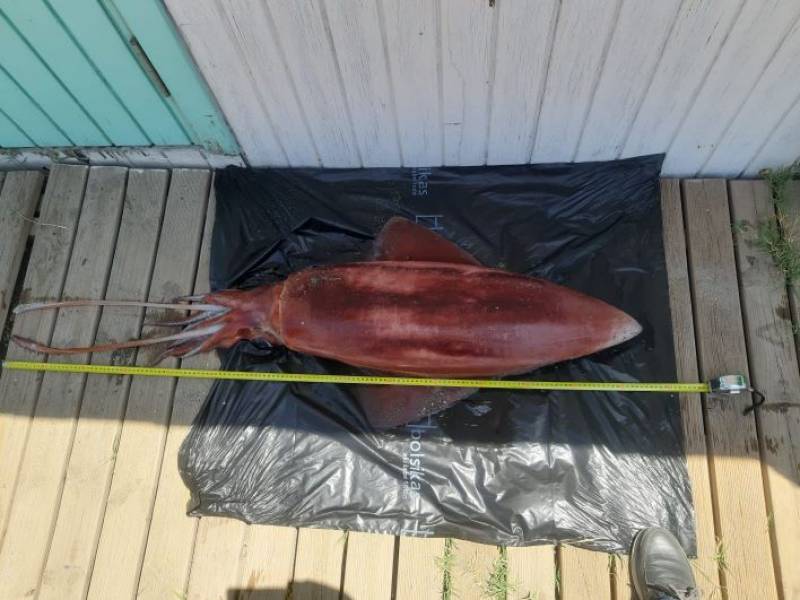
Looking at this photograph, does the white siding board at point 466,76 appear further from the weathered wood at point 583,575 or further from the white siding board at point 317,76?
the weathered wood at point 583,575

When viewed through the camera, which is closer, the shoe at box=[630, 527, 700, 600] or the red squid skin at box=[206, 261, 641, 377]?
the shoe at box=[630, 527, 700, 600]

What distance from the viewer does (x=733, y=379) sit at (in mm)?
3018

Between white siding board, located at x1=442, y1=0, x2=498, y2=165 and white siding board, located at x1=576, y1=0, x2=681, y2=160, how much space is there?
61 centimetres

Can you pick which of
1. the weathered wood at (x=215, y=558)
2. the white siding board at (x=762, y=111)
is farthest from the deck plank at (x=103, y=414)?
the white siding board at (x=762, y=111)

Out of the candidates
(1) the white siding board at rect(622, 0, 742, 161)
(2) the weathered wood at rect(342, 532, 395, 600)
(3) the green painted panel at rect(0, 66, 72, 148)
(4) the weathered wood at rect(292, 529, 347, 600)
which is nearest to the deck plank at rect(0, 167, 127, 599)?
(3) the green painted panel at rect(0, 66, 72, 148)

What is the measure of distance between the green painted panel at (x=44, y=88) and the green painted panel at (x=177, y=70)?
0.59 meters

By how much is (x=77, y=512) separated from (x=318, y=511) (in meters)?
1.49

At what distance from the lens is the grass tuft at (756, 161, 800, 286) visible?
3.35m

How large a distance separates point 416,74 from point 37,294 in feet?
9.64

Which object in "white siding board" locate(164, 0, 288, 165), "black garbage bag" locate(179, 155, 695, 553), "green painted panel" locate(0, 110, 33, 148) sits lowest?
"black garbage bag" locate(179, 155, 695, 553)

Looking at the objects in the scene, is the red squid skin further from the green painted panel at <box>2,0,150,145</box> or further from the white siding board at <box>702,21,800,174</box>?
the green painted panel at <box>2,0,150,145</box>

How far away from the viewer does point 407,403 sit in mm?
3115

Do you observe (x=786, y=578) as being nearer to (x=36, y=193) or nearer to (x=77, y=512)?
(x=77, y=512)

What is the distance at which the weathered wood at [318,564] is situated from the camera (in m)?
3.04
